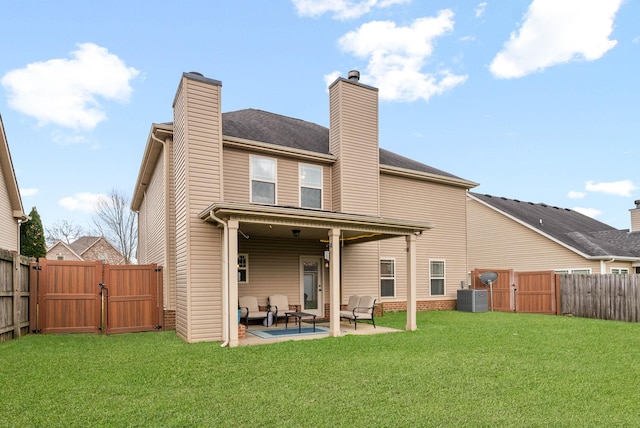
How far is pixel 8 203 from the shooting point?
1617 centimetres

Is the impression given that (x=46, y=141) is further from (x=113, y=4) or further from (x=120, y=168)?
(x=113, y=4)

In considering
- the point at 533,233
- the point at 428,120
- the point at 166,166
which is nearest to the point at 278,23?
the point at 166,166

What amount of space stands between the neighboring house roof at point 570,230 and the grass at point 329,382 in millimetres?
10415

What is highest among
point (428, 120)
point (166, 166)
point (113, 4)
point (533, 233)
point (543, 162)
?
point (113, 4)

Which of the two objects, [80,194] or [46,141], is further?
[80,194]

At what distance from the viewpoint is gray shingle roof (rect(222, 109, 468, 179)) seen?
1255 cm

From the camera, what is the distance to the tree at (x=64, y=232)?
39.3 m

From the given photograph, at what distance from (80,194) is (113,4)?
79.7ft

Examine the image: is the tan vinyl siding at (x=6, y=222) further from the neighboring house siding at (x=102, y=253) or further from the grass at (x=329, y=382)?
the neighboring house siding at (x=102, y=253)

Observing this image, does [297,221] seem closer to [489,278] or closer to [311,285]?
[311,285]

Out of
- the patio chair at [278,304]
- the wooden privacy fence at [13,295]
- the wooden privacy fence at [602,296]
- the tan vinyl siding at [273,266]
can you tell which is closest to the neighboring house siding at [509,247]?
the wooden privacy fence at [602,296]

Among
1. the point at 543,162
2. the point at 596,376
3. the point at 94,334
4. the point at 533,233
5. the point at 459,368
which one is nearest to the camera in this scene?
the point at 596,376

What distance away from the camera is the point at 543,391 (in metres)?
5.12

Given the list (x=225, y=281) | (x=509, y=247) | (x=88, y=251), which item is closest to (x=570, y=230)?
(x=509, y=247)
